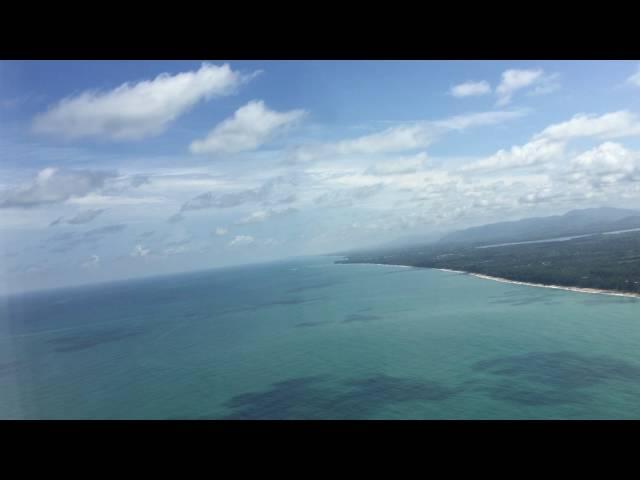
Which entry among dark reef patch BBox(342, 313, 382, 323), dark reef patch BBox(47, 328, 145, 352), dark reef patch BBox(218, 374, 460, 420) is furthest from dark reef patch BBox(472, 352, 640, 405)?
dark reef patch BBox(47, 328, 145, 352)

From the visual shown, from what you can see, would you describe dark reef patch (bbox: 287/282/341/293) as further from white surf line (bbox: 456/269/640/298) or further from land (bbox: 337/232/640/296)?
white surf line (bbox: 456/269/640/298)

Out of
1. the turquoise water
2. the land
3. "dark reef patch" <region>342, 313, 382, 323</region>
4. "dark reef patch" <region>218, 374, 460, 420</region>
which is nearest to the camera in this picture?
"dark reef patch" <region>218, 374, 460, 420</region>

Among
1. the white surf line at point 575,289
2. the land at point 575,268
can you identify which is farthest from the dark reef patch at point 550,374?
the land at point 575,268

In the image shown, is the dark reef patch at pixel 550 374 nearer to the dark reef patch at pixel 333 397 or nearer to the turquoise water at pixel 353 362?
the turquoise water at pixel 353 362

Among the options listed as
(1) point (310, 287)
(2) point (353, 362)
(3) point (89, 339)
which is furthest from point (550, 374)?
(1) point (310, 287)

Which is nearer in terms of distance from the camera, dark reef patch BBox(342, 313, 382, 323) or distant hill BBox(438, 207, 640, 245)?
dark reef patch BBox(342, 313, 382, 323)

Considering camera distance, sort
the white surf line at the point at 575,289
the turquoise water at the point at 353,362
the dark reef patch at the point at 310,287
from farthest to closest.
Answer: the dark reef patch at the point at 310,287, the white surf line at the point at 575,289, the turquoise water at the point at 353,362
